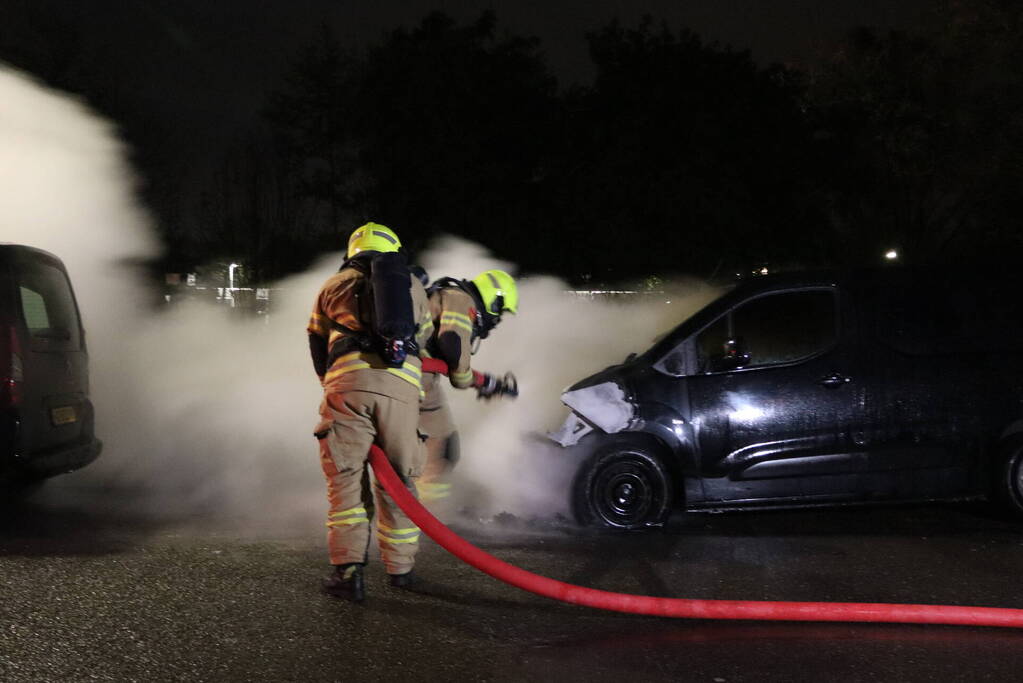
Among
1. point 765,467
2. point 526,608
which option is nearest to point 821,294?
point 765,467

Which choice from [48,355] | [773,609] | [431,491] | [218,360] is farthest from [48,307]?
[773,609]

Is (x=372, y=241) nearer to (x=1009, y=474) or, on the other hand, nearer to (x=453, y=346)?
(x=453, y=346)

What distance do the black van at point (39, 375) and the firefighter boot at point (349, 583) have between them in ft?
9.29

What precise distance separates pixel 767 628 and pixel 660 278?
2172 centimetres

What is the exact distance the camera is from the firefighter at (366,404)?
479cm

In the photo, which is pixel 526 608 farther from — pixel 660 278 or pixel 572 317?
pixel 660 278

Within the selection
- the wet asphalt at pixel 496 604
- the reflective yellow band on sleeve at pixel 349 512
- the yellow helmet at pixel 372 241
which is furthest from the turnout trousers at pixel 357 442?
the yellow helmet at pixel 372 241

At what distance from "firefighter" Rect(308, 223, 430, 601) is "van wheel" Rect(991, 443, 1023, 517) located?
3760mm

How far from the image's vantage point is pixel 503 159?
28234 millimetres

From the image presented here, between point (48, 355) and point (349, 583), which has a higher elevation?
point (48, 355)

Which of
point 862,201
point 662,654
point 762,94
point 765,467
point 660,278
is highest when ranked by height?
point 762,94

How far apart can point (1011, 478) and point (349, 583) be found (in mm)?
4223

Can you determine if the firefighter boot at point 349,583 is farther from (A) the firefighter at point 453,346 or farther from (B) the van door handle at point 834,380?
(B) the van door handle at point 834,380

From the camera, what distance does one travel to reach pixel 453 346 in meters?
5.55
